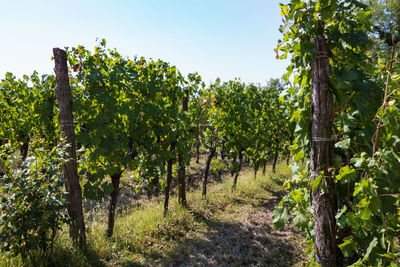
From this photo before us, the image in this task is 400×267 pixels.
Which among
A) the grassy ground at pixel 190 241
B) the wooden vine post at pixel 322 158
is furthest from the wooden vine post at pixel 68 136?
the wooden vine post at pixel 322 158

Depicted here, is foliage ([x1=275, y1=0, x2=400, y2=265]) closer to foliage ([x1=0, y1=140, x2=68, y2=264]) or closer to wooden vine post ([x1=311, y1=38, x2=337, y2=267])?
wooden vine post ([x1=311, y1=38, x2=337, y2=267])

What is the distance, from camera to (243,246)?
14.8ft

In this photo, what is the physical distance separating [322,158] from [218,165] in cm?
569

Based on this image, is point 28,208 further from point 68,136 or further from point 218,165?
point 218,165

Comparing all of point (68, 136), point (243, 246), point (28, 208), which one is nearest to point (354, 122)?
point (243, 246)

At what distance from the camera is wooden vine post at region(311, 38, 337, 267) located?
208cm

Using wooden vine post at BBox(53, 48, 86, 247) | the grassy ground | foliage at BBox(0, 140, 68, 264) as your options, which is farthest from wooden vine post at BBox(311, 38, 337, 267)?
wooden vine post at BBox(53, 48, 86, 247)

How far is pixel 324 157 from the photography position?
2.13 metres

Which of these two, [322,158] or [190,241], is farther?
[190,241]

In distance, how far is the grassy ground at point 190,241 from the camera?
12.5 feet

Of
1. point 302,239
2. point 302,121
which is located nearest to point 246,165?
point 302,239

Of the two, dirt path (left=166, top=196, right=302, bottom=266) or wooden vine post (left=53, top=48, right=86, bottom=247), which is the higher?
wooden vine post (left=53, top=48, right=86, bottom=247)

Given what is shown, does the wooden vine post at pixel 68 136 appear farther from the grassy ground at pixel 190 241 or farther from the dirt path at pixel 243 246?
the dirt path at pixel 243 246

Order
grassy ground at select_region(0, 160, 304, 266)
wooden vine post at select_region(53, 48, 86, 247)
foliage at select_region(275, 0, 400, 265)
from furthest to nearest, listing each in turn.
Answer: grassy ground at select_region(0, 160, 304, 266) < wooden vine post at select_region(53, 48, 86, 247) < foliage at select_region(275, 0, 400, 265)
